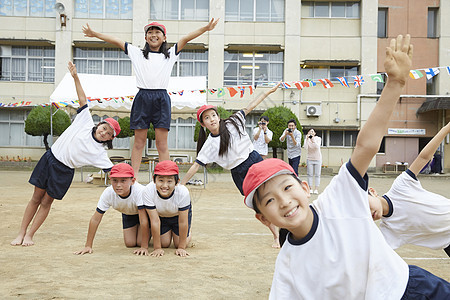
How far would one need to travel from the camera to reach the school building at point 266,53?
22.1 metres

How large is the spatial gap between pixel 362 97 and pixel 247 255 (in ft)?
62.3

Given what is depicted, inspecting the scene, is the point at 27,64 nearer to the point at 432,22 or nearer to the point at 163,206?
the point at 163,206

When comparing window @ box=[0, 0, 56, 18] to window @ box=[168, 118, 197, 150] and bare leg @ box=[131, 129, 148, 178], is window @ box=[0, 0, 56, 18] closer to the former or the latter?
window @ box=[168, 118, 197, 150]

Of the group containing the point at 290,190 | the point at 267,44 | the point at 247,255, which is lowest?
the point at 247,255

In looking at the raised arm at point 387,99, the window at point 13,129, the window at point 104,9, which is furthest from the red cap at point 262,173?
the window at point 13,129

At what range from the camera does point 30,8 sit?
22.5m

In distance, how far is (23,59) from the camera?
74.6 ft

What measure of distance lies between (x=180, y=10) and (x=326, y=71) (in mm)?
8443

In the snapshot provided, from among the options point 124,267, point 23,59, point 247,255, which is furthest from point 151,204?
point 23,59

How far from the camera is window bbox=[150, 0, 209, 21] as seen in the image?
74.3 ft

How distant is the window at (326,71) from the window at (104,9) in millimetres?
9722

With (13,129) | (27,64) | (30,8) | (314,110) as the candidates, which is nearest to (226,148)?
(314,110)

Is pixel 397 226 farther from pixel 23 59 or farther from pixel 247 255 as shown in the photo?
pixel 23 59

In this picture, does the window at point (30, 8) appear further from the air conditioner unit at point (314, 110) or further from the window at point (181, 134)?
A: the air conditioner unit at point (314, 110)
